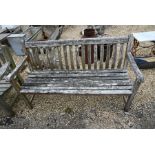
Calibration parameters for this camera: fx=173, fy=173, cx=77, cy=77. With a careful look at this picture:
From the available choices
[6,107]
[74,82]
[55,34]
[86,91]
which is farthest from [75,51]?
[55,34]

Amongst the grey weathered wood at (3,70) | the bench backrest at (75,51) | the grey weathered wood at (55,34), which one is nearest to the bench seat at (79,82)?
the bench backrest at (75,51)

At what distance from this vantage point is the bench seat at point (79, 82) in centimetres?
284

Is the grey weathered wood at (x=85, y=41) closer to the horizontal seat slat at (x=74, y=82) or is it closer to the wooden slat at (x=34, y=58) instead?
the wooden slat at (x=34, y=58)

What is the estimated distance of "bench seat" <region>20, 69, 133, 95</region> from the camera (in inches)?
112

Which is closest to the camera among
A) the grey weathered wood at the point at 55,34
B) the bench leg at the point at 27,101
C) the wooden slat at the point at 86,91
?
the wooden slat at the point at 86,91

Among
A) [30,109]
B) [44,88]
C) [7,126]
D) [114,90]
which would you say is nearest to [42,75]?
[44,88]

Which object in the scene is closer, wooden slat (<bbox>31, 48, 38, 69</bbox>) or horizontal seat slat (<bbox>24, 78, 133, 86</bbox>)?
horizontal seat slat (<bbox>24, 78, 133, 86</bbox>)

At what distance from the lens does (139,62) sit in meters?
4.21

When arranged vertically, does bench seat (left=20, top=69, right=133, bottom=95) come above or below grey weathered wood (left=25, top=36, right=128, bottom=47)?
below

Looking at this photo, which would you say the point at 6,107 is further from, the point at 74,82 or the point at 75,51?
the point at 75,51

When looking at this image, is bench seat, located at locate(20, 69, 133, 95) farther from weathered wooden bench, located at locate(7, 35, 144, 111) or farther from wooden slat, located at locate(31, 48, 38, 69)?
wooden slat, located at locate(31, 48, 38, 69)

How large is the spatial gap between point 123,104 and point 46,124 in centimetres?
151

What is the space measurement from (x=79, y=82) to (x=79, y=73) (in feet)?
0.90

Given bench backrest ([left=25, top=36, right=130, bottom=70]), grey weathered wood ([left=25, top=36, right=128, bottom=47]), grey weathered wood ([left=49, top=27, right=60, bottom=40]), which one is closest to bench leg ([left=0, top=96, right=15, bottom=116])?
bench backrest ([left=25, top=36, right=130, bottom=70])
